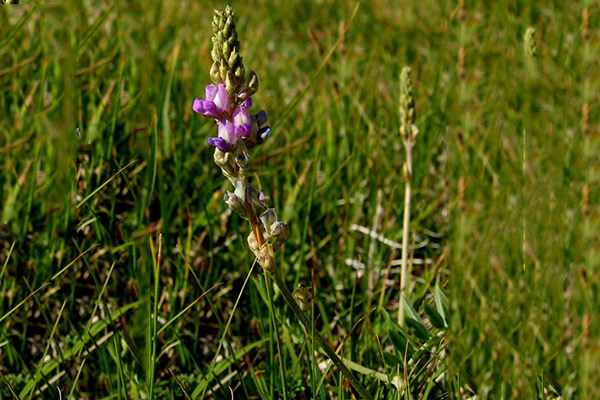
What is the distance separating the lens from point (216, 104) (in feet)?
4.20

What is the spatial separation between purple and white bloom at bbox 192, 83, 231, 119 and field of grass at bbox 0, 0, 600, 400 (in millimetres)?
106

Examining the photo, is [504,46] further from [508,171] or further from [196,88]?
[196,88]

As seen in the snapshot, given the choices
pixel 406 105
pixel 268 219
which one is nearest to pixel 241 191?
pixel 268 219

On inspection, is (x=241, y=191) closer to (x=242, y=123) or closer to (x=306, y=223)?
(x=242, y=123)

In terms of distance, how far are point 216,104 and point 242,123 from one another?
2.5 inches

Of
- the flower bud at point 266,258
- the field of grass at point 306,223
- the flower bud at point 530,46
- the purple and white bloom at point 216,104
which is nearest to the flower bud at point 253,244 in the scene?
the flower bud at point 266,258

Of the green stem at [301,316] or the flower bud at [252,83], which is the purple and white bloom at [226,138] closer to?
the flower bud at [252,83]

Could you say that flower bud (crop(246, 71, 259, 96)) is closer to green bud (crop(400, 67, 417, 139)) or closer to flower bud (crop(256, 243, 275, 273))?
flower bud (crop(256, 243, 275, 273))

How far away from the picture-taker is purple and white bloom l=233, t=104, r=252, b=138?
126 centimetres

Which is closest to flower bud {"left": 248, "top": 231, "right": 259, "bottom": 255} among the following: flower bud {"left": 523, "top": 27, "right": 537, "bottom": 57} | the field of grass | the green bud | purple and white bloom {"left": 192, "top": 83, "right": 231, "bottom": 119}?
the field of grass

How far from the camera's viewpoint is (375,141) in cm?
296

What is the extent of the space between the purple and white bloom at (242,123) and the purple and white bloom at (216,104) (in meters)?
0.03

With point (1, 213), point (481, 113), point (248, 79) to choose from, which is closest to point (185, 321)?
point (1, 213)

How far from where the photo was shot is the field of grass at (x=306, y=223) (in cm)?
123
